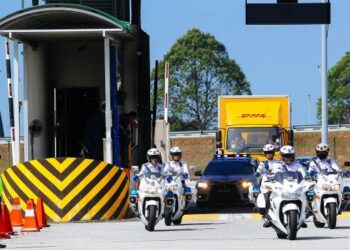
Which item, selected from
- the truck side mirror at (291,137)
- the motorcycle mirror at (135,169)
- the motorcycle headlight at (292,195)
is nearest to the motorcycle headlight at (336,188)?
the motorcycle headlight at (292,195)

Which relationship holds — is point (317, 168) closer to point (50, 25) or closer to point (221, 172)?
point (50, 25)

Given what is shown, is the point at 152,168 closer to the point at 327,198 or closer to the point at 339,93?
the point at 327,198

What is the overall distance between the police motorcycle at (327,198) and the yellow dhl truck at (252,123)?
14.7 metres

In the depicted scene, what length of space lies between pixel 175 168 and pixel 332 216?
3.73 meters

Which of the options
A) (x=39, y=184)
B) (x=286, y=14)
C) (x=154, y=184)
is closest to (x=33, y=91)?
(x=39, y=184)

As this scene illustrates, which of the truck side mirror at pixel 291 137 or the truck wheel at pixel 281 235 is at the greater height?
the truck side mirror at pixel 291 137

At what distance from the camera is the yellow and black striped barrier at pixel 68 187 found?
86.8ft

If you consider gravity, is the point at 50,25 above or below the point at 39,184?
above

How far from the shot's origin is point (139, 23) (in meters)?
30.1

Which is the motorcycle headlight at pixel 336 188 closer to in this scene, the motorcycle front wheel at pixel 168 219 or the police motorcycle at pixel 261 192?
the police motorcycle at pixel 261 192

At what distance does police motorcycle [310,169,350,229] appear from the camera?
24.1 metres

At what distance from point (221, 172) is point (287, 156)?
48.6 feet

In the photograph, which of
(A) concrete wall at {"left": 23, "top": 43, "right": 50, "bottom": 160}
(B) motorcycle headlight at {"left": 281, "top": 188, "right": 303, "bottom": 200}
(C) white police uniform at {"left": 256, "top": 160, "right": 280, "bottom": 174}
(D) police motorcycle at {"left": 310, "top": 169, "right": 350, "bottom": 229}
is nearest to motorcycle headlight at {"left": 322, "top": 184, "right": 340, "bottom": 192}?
(D) police motorcycle at {"left": 310, "top": 169, "right": 350, "bottom": 229}

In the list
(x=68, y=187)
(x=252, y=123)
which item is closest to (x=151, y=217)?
(x=68, y=187)
